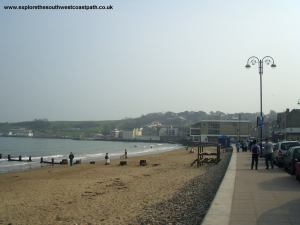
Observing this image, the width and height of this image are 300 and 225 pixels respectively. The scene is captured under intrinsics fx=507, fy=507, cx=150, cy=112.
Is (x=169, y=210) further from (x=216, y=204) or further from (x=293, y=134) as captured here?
(x=293, y=134)

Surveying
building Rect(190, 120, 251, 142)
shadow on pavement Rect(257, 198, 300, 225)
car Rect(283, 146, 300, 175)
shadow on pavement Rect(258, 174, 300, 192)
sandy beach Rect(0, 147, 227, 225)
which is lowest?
sandy beach Rect(0, 147, 227, 225)

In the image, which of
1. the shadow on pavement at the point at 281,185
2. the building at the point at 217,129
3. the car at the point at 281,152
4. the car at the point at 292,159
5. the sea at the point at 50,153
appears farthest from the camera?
the building at the point at 217,129

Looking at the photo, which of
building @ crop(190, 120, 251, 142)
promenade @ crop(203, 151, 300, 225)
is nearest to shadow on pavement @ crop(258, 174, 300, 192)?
promenade @ crop(203, 151, 300, 225)

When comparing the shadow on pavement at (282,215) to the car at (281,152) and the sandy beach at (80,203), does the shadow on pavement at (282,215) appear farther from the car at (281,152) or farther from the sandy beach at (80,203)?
the car at (281,152)

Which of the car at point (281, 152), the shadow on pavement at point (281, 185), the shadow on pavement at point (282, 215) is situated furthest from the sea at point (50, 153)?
the shadow on pavement at point (282, 215)

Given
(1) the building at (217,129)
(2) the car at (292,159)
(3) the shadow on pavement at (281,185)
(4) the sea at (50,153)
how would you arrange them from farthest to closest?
(1) the building at (217,129), (4) the sea at (50,153), (2) the car at (292,159), (3) the shadow on pavement at (281,185)

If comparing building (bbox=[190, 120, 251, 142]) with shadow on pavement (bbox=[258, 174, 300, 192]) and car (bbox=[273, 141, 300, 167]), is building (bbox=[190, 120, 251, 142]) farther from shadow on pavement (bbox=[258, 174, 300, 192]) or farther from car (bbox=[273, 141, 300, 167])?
shadow on pavement (bbox=[258, 174, 300, 192])

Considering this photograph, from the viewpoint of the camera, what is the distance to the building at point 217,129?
165137mm

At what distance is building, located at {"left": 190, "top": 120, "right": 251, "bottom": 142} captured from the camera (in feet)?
542

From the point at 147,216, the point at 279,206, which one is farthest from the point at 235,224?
the point at 147,216

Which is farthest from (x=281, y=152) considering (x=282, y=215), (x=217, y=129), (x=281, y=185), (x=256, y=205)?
(x=217, y=129)

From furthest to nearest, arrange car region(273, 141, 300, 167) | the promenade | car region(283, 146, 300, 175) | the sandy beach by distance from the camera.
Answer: car region(273, 141, 300, 167) < car region(283, 146, 300, 175) < the sandy beach < the promenade

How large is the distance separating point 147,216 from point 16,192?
13.7m

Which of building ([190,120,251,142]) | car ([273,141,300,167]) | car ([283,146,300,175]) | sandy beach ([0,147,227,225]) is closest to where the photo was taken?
sandy beach ([0,147,227,225])
